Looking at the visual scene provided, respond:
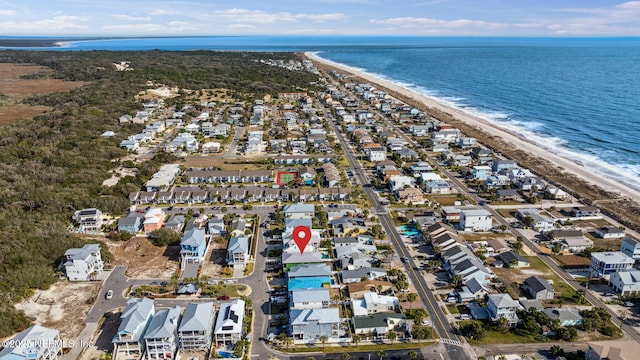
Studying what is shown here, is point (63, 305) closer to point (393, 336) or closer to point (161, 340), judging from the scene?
point (161, 340)

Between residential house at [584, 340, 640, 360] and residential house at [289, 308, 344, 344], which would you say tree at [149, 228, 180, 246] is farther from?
residential house at [584, 340, 640, 360]

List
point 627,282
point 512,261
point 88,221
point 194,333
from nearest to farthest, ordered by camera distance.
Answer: point 194,333 → point 627,282 → point 512,261 → point 88,221

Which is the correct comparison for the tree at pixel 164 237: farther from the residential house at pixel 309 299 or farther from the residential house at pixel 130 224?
the residential house at pixel 309 299

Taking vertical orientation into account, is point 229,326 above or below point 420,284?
above

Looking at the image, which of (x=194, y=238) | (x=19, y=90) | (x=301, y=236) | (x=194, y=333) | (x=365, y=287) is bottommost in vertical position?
(x=365, y=287)

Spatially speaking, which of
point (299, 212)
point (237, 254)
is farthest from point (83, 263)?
point (299, 212)
